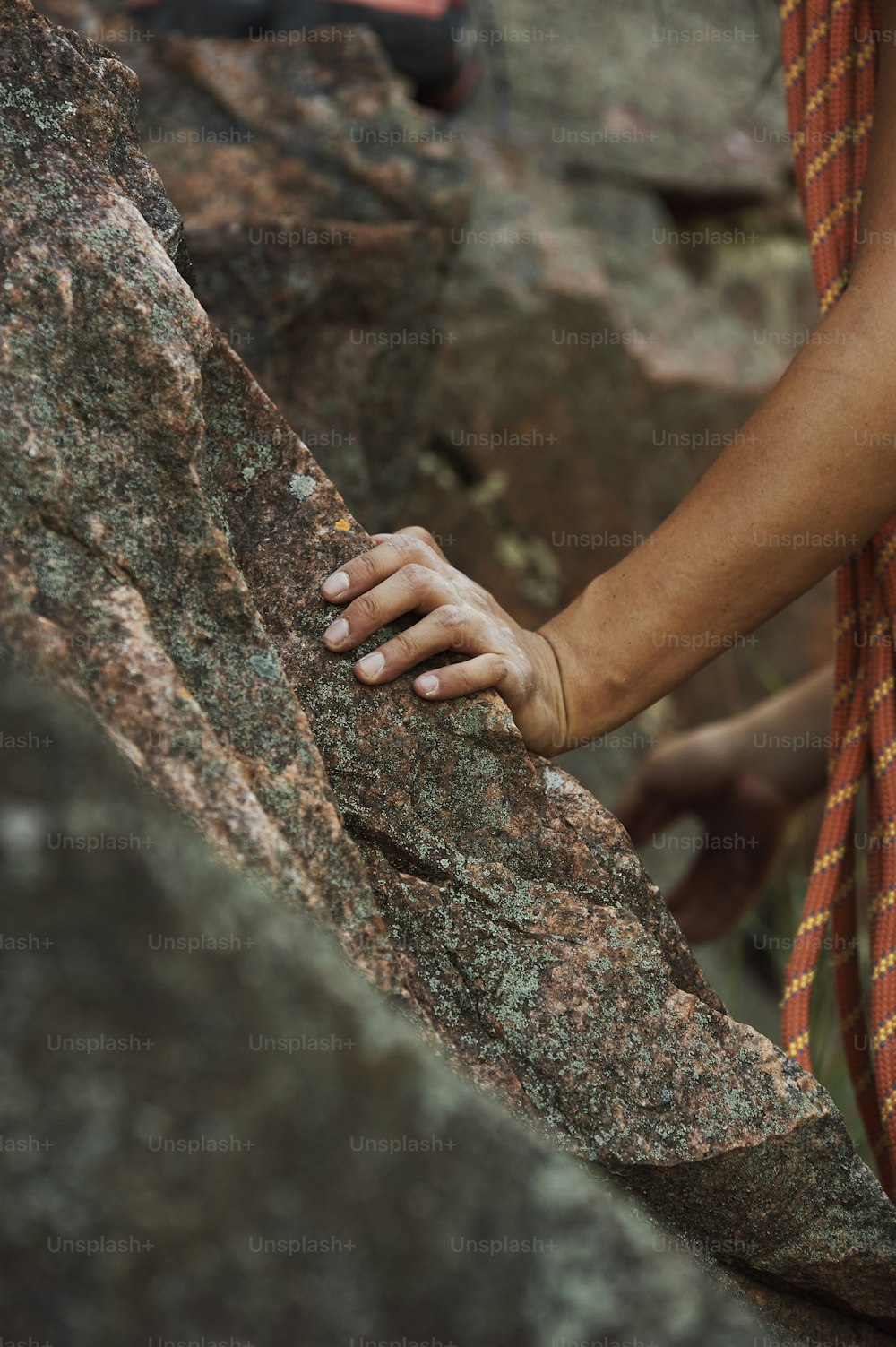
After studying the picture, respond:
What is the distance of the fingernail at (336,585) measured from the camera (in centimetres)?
148

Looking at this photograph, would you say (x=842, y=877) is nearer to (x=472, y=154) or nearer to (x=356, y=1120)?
(x=356, y=1120)

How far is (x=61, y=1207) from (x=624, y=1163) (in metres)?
0.73

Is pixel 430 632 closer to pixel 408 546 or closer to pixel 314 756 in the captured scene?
pixel 408 546

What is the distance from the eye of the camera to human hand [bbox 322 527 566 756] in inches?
57.3

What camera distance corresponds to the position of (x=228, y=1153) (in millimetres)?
740

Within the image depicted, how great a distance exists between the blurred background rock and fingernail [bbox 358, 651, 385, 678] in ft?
3.72

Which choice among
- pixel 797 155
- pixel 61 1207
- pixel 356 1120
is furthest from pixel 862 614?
pixel 61 1207

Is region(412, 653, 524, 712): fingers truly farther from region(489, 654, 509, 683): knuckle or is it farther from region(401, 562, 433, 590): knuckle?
region(401, 562, 433, 590): knuckle

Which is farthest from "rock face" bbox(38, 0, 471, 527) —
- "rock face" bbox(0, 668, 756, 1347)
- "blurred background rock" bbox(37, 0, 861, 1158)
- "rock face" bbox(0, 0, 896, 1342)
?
"rock face" bbox(0, 668, 756, 1347)

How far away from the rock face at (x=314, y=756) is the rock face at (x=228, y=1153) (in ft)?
0.99

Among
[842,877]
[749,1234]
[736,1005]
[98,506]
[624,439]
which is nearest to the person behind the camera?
[98,506]

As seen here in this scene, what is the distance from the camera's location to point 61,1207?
0.72 metres

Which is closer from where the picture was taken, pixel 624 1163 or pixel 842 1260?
pixel 624 1163

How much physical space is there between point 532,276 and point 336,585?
2.50 meters
